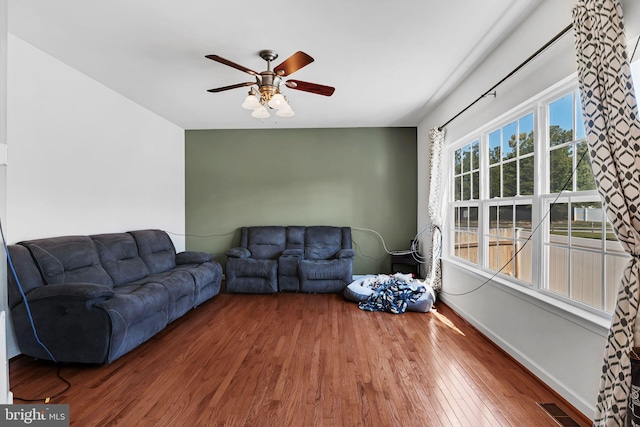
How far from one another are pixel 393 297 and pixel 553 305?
6.26ft

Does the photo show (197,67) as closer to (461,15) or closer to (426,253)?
(461,15)

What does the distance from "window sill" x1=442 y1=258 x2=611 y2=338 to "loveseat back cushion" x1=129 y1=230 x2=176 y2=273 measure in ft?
12.3

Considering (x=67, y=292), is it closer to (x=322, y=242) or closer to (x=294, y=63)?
(x=294, y=63)

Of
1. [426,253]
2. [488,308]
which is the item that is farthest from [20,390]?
[426,253]

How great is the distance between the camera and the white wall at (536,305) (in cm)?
176

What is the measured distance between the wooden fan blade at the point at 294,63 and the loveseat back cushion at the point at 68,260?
2475mm

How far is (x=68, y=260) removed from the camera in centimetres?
270

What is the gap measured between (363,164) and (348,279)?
6.66 ft

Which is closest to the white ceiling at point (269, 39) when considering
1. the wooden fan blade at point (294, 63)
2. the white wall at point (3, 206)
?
the wooden fan blade at point (294, 63)

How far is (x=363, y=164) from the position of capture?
525cm

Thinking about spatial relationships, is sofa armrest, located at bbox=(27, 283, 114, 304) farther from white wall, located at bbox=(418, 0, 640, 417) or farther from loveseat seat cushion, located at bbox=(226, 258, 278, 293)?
white wall, located at bbox=(418, 0, 640, 417)

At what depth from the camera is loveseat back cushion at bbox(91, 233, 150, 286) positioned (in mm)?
3127

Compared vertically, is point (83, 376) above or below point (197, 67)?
below

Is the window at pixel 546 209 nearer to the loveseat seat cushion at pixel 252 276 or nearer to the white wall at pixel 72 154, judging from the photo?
the loveseat seat cushion at pixel 252 276
